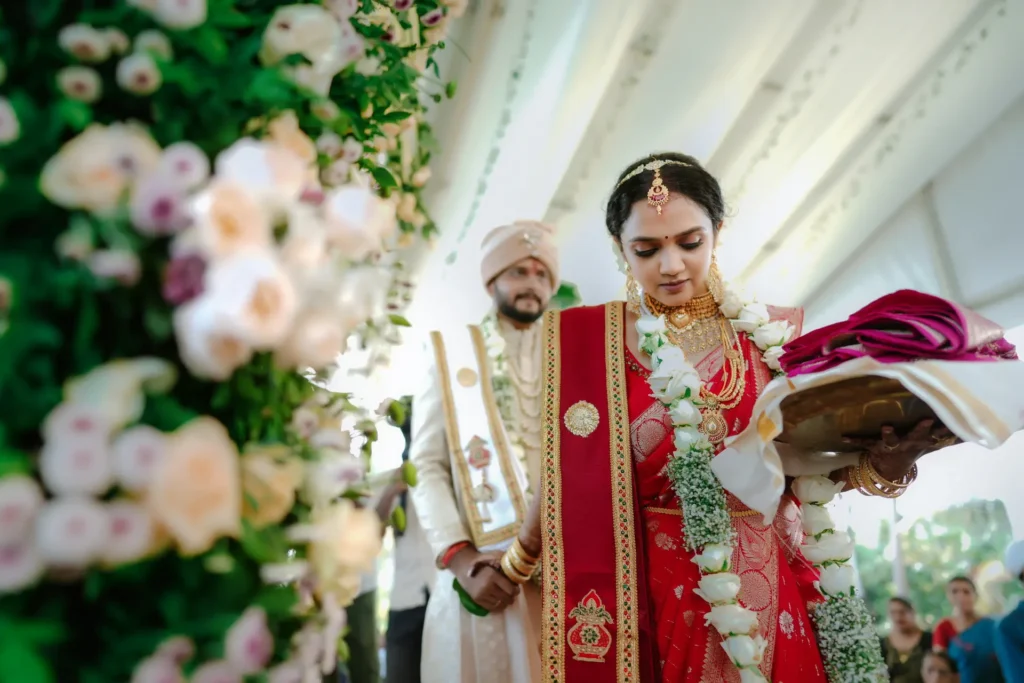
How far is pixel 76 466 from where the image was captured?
306mm

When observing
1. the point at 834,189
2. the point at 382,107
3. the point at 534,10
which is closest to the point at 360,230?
the point at 382,107

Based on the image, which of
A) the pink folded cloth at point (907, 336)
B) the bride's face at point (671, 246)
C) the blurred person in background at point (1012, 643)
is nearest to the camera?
the pink folded cloth at point (907, 336)

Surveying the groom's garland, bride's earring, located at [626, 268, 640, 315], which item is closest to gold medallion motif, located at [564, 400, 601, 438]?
the groom's garland

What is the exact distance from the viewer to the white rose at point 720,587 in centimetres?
96

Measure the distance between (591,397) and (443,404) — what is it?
21.3 inches

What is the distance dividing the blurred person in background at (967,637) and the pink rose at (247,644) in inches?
102

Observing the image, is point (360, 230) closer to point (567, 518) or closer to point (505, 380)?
point (567, 518)

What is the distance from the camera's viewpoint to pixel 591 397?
120cm

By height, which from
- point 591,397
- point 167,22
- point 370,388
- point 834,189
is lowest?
point 167,22

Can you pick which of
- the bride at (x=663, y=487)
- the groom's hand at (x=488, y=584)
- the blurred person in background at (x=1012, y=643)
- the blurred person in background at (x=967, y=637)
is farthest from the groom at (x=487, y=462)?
the blurred person in background at (x=967, y=637)

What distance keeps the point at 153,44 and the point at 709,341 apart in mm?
986

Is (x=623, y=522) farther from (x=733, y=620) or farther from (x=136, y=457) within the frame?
(x=136, y=457)

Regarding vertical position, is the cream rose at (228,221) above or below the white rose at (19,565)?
above

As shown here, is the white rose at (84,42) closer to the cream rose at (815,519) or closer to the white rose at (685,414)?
the white rose at (685,414)
